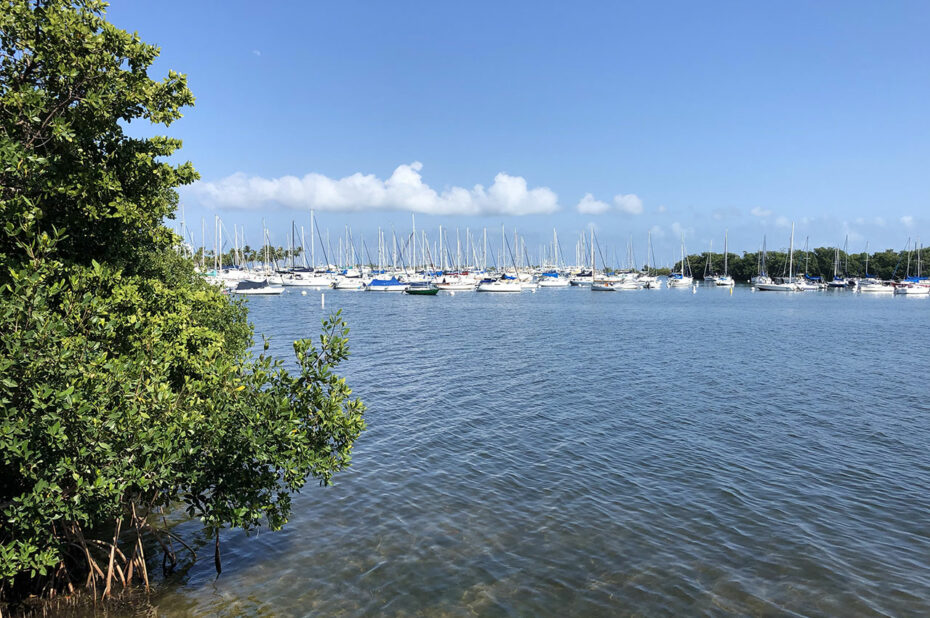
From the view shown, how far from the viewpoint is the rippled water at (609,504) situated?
12844 mm

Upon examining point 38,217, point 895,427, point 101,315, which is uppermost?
point 38,217

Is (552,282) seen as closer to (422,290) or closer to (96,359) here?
(422,290)

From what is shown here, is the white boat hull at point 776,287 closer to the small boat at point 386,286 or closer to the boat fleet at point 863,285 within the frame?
the boat fleet at point 863,285

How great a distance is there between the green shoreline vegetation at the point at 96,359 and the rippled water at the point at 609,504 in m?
3.42

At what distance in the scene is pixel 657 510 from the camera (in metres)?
17.3

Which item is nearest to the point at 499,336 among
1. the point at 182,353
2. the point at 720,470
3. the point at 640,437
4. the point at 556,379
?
the point at 556,379

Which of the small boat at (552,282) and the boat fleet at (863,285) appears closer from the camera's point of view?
the boat fleet at (863,285)

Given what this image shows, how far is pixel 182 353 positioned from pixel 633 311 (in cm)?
9473

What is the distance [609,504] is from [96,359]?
1454cm

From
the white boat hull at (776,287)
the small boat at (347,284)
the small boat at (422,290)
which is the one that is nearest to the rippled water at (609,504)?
the small boat at (422,290)

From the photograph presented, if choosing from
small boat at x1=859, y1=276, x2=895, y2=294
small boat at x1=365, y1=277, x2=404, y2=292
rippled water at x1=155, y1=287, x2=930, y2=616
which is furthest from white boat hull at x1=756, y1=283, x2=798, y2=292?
rippled water at x1=155, y1=287, x2=930, y2=616

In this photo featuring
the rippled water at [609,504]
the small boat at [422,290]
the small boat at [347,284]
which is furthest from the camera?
the small boat at [347,284]

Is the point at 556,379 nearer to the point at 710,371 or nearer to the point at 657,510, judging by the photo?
the point at 710,371

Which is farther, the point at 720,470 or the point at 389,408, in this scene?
the point at 389,408
